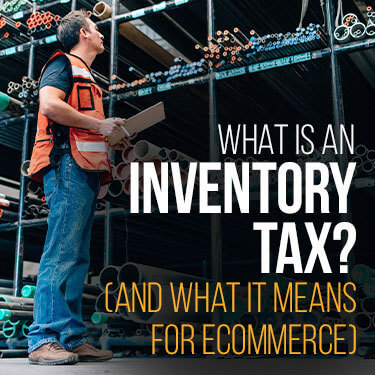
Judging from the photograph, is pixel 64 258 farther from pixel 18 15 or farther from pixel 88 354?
pixel 18 15

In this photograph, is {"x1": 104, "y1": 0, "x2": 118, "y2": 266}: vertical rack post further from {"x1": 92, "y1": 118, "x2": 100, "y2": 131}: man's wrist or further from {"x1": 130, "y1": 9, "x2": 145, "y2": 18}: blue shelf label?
{"x1": 92, "y1": 118, "x2": 100, "y2": 131}: man's wrist

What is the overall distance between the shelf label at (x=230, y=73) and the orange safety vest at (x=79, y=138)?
162 centimetres

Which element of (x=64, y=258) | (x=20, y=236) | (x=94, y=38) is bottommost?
(x=64, y=258)

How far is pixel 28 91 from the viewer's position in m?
5.45

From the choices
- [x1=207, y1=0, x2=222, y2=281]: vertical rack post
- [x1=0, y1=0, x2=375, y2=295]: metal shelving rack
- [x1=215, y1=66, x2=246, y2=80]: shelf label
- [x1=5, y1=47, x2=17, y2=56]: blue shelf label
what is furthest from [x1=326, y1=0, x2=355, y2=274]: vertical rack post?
[x1=5, y1=47, x2=17, y2=56]: blue shelf label

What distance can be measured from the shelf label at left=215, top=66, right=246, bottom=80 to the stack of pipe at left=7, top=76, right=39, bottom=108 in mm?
1883

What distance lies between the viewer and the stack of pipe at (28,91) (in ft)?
17.8

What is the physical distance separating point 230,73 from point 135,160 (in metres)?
1.08

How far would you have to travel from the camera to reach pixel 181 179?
15.1 feet

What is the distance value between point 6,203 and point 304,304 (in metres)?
3.06

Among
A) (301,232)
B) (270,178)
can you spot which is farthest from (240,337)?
(301,232)

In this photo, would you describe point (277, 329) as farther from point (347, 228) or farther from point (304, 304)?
point (347, 228)

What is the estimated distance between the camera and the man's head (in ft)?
11.1

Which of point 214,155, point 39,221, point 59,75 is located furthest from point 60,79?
point 39,221
